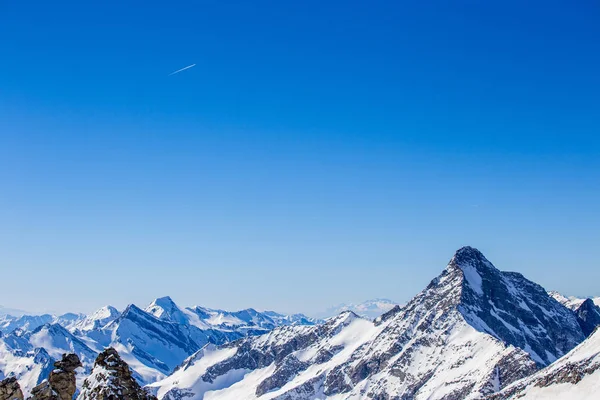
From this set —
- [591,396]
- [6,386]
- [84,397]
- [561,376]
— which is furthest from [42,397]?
[561,376]

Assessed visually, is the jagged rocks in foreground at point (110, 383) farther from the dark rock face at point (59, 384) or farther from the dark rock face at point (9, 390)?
the dark rock face at point (9, 390)

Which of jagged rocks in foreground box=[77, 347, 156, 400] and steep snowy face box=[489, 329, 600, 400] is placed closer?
jagged rocks in foreground box=[77, 347, 156, 400]

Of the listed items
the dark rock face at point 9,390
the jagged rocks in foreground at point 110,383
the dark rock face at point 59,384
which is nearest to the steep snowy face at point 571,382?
the dark rock face at point 59,384

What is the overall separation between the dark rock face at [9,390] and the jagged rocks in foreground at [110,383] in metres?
5.01

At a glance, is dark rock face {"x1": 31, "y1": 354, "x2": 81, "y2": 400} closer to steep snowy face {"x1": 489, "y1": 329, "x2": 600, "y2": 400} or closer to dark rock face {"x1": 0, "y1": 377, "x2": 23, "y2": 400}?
dark rock face {"x1": 0, "y1": 377, "x2": 23, "y2": 400}

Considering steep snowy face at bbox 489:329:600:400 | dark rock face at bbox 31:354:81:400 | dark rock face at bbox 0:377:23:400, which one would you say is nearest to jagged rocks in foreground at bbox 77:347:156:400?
dark rock face at bbox 31:354:81:400

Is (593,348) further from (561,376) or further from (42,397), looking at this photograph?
(42,397)

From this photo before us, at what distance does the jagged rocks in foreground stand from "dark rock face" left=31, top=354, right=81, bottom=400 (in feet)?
10.9

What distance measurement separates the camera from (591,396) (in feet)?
542

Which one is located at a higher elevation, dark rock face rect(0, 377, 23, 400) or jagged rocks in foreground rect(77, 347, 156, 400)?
dark rock face rect(0, 377, 23, 400)

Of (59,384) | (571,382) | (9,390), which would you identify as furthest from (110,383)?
(571,382)

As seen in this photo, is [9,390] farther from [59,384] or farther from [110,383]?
[110,383]

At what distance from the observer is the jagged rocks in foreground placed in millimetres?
33031

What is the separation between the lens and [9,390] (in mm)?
36188
